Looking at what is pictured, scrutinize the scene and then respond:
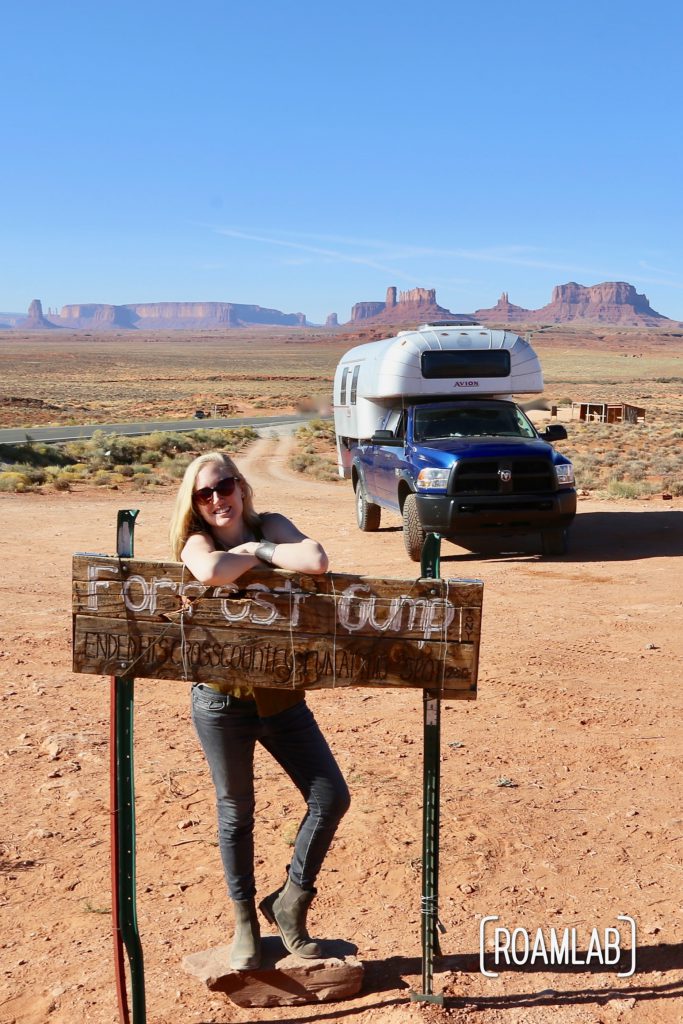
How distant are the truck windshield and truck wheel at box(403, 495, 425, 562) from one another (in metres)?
1.03

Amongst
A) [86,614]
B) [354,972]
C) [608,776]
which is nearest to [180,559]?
[86,614]

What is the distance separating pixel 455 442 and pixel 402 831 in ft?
23.8

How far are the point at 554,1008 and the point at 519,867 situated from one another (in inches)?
37.1

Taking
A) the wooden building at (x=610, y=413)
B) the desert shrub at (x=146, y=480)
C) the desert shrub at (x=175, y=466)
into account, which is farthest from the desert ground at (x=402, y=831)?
the wooden building at (x=610, y=413)

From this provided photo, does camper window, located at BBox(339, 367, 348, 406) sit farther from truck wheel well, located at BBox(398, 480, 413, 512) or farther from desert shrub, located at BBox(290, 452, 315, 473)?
desert shrub, located at BBox(290, 452, 315, 473)

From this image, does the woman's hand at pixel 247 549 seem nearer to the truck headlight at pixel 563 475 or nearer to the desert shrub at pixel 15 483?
the truck headlight at pixel 563 475

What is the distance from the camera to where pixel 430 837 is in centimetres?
328

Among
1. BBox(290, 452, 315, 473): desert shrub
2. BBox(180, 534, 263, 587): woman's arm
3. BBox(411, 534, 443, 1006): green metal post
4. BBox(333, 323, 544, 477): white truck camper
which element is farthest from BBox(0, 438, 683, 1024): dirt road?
BBox(290, 452, 315, 473): desert shrub

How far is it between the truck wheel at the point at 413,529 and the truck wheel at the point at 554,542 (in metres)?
1.43

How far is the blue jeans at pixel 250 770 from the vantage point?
127 inches

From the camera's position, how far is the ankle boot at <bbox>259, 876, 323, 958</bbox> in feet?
11.2

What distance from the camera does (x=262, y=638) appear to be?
3139mm

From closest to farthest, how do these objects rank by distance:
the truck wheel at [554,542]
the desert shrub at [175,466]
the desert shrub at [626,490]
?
the truck wheel at [554,542], the desert shrub at [626,490], the desert shrub at [175,466]

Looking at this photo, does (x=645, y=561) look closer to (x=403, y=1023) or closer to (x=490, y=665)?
(x=490, y=665)
